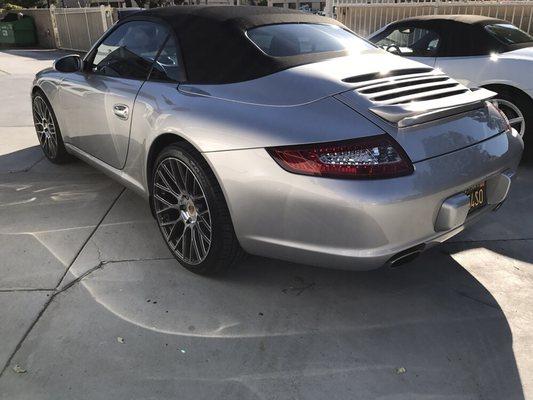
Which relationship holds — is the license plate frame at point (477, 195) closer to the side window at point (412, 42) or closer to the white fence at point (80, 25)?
the side window at point (412, 42)

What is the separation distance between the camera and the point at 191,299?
278 cm

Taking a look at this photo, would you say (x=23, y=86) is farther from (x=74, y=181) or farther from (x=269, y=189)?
(x=269, y=189)

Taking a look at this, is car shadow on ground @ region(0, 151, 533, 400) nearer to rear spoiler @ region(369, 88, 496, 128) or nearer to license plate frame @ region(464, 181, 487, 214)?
license plate frame @ region(464, 181, 487, 214)

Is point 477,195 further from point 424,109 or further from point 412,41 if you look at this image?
point 412,41

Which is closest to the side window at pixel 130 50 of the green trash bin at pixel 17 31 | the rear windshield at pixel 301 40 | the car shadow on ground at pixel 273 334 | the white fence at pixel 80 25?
the rear windshield at pixel 301 40

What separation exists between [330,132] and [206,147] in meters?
0.71

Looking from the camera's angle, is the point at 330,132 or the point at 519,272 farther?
the point at 519,272

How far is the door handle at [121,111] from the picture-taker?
326cm

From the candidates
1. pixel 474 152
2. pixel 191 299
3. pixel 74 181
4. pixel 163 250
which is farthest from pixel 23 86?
pixel 474 152

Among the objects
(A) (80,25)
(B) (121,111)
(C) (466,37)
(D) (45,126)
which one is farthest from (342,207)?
(A) (80,25)

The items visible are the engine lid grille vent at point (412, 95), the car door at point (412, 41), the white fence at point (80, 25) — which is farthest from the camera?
the white fence at point (80, 25)

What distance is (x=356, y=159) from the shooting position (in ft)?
7.24

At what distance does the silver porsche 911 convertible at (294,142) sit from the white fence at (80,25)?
15.6 meters

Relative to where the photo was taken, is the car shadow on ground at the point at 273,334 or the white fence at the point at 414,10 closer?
the car shadow on ground at the point at 273,334
